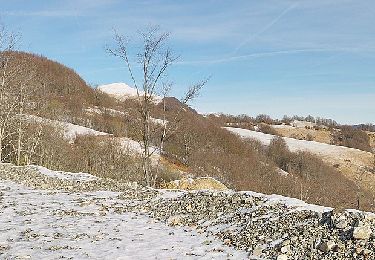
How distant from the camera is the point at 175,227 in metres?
13.3

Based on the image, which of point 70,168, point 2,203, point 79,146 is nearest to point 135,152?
point 79,146

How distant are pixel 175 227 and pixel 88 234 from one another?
103 inches

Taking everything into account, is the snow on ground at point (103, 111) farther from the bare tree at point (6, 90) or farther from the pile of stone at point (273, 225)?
the pile of stone at point (273, 225)

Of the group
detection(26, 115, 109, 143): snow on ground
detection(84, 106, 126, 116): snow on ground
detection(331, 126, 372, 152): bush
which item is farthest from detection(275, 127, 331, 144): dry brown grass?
detection(26, 115, 109, 143): snow on ground

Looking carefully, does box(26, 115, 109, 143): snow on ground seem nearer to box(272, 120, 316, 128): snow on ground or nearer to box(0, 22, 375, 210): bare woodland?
box(0, 22, 375, 210): bare woodland

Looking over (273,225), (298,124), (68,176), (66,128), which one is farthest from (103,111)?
(273,225)

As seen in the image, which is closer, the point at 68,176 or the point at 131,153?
the point at 68,176

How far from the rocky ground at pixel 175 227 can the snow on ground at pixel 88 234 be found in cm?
2

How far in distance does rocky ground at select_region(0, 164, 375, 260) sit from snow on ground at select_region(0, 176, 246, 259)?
0.08 feet

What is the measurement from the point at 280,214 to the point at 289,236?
2009 millimetres

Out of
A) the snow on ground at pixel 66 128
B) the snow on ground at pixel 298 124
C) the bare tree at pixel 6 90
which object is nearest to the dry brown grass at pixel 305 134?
the snow on ground at pixel 298 124

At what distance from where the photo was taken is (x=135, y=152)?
52.3m

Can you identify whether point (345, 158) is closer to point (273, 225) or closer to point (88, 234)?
point (273, 225)

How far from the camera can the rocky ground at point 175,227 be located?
10.1 metres
